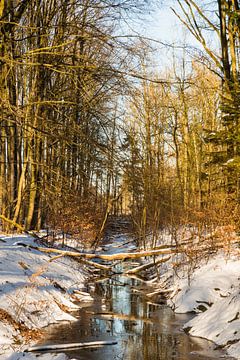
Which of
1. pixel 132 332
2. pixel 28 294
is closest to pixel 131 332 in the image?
pixel 132 332

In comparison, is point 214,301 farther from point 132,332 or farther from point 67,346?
point 67,346

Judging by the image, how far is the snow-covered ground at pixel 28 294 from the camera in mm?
7324

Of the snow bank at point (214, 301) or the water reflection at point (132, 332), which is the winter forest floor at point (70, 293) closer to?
the snow bank at point (214, 301)

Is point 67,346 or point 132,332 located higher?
point 67,346

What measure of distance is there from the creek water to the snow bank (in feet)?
0.87

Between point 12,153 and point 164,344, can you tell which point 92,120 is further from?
point 12,153

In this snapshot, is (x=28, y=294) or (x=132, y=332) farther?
(x=28, y=294)

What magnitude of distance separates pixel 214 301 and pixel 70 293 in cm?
398

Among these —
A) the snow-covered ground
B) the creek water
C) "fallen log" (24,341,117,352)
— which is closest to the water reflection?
the creek water

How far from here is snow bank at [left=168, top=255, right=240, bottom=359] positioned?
8.12 m

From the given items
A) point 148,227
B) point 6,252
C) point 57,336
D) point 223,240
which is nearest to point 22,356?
point 57,336

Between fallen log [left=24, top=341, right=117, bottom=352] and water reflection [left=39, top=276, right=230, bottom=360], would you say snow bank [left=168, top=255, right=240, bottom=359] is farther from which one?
fallen log [left=24, top=341, right=117, bottom=352]

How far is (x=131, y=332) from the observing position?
8883 millimetres

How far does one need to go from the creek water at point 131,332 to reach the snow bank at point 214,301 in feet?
0.87
